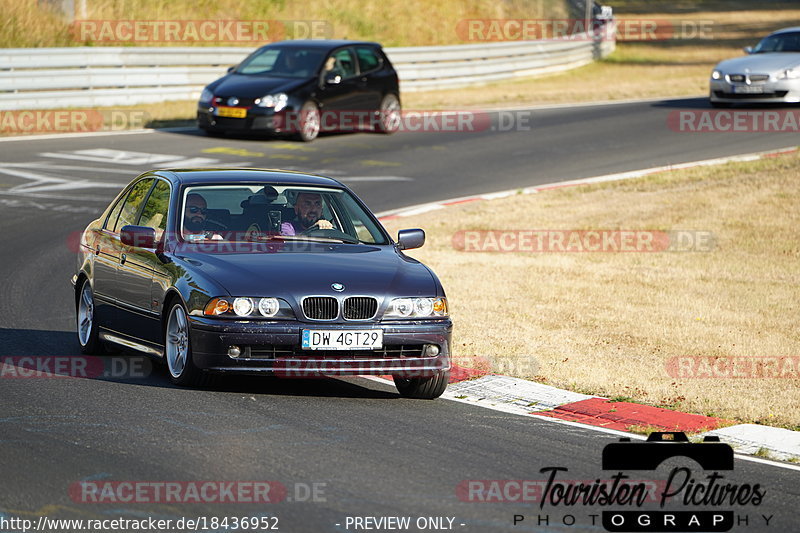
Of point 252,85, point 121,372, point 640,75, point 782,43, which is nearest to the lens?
point 121,372

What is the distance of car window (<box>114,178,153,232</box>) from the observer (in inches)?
399

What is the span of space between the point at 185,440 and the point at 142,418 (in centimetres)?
62

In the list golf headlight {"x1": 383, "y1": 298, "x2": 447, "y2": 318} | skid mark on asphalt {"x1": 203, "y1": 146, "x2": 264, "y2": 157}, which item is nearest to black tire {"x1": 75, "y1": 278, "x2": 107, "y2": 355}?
golf headlight {"x1": 383, "y1": 298, "x2": 447, "y2": 318}

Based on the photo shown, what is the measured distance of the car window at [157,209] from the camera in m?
9.59

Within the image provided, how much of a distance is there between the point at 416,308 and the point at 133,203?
110 inches

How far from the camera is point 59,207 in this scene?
57.3 feet

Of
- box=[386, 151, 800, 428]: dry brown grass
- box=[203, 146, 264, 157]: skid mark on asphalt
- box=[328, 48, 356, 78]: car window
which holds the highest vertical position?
box=[328, 48, 356, 78]: car window

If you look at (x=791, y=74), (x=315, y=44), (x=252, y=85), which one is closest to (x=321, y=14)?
(x=315, y=44)

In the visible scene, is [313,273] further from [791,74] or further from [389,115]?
[791,74]

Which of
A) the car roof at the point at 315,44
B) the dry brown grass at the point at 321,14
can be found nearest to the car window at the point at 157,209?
the car roof at the point at 315,44

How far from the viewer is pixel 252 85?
23438 millimetres

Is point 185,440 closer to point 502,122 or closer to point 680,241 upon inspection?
point 680,241

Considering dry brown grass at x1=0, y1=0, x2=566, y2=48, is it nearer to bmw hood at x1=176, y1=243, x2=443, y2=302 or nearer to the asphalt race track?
the asphalt race track

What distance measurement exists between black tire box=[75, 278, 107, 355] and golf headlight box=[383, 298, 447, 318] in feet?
8.98
